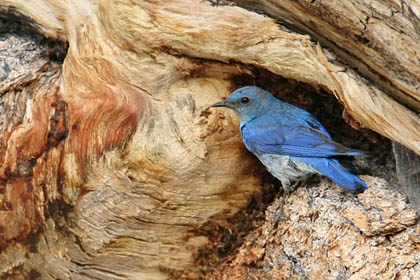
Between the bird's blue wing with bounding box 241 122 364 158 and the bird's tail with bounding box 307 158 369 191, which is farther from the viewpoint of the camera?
the bird's blue wing with bounding box 241 122 364 158

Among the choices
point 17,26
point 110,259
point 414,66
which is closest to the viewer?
point 414,66

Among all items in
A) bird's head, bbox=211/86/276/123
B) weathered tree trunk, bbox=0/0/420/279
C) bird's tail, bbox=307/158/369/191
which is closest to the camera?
weathered tree trunk, bbox=0/0/420/279

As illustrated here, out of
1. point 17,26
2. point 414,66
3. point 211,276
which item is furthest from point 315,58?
point 17,26

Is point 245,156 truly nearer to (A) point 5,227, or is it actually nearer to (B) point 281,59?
(B) point 281,59

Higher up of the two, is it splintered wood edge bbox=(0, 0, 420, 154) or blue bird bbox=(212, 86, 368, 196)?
splintered wood edge bbox=(0, 0, 420, 154)

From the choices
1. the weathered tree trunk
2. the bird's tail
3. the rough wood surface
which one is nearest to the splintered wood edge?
the weathered tree trunk

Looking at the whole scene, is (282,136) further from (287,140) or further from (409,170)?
(409,170)

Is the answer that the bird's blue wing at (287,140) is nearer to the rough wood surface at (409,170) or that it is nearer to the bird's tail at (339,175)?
the bird's tail at (339,175)

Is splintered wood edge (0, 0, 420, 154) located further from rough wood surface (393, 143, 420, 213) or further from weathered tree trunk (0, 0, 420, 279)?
rough wood surface (393, 143, 420, 213)
